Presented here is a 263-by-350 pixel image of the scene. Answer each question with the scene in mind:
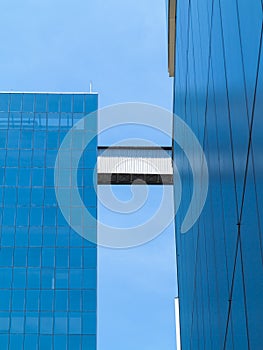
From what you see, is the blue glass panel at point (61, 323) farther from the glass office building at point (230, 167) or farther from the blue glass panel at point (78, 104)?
the glass office building at point (230, 167)

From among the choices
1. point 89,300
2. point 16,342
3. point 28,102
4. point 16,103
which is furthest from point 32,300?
point 16,103

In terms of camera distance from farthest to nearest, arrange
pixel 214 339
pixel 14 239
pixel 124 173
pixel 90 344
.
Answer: pixel 14 239 < pixel 90 344 < pixel 124 173 < pixel 214 339

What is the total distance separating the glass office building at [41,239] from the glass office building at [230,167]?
40072 mm

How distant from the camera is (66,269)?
57.0 metres

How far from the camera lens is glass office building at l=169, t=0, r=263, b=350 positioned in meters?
7.53

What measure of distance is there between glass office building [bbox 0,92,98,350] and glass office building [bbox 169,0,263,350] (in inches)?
1578

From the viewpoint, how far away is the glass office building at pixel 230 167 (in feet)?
24.7

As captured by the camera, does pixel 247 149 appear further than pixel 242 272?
No

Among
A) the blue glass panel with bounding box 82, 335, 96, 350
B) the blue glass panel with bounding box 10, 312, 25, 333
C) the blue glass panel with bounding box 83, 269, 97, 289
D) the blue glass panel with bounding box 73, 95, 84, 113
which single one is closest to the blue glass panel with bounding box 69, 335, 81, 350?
the blue glass panel with bounding box 82, 335, 96, 350

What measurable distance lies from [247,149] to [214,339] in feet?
19.1

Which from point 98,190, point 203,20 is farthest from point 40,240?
point 203,20

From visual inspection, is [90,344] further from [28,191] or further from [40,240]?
[28,191]

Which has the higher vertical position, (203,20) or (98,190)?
(98,190)

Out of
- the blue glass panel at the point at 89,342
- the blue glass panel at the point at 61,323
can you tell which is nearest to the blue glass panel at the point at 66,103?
the blue glass panel at the point at 61,323
